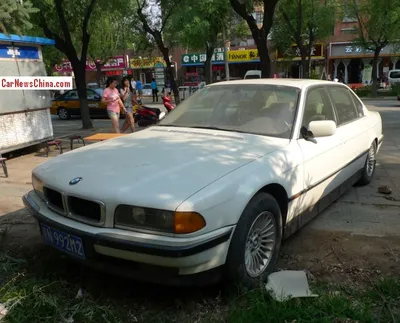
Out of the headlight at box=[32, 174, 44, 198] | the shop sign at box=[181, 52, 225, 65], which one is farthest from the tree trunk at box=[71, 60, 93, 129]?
the shop sign at box=[181, 52, 225, 65]

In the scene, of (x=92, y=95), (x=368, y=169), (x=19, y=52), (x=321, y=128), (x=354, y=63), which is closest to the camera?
(x=321, y=128)

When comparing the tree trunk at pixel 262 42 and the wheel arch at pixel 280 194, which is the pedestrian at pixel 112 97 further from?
the wheel arch at pixel 280 194

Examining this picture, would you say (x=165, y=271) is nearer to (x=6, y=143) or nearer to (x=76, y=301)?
(x=76, y=301)

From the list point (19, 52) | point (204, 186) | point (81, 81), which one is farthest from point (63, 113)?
point (204, 186)

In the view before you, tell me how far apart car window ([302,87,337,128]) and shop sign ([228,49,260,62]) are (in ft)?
121

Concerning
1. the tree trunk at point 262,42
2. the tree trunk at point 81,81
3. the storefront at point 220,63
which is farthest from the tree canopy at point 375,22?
the tree trunk at point 81,81

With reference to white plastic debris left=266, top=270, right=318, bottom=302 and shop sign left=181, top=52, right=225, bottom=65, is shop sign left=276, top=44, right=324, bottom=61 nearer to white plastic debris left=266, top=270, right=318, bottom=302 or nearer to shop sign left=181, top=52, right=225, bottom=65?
shop sign left=181, top=52, right=225, bottom=65

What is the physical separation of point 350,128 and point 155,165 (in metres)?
2.68

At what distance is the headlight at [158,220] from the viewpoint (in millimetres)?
2482

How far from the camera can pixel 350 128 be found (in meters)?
4.66

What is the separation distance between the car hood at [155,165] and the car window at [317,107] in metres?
0.57

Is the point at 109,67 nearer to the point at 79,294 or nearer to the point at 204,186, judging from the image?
the point at 79,294

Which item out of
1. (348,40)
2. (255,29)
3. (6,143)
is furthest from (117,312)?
(348,40)

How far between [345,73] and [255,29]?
96.5ft
